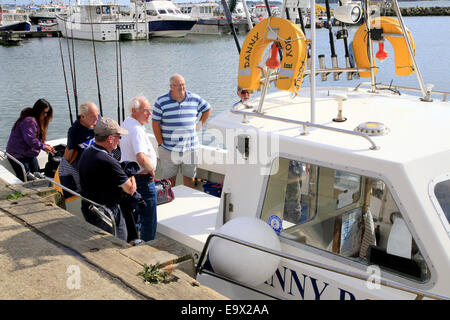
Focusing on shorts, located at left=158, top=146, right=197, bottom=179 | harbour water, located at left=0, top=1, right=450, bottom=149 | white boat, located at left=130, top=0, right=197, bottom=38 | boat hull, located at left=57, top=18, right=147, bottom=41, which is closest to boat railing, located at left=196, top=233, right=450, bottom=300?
shorts, located at left=158, top=146, right=197, bottom=179

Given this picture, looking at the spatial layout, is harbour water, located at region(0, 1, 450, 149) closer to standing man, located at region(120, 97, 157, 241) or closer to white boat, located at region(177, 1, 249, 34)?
standing man, located at region(120, 97, 157, 241)

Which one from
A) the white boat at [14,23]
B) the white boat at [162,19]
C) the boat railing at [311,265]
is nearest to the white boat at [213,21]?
the white boat at [162,19]

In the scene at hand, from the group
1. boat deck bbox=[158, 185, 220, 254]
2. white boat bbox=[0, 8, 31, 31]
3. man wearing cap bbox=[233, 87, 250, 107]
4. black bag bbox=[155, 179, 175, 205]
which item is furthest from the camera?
white boat bbox=[0, 8, 31, 31]

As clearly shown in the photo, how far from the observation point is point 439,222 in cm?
267

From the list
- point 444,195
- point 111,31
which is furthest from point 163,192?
point 111,31

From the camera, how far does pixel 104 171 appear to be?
3.63 m

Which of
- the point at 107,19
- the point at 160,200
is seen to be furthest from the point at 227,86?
the point at 107,19

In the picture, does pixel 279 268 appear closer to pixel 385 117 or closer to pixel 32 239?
pixel 385 117

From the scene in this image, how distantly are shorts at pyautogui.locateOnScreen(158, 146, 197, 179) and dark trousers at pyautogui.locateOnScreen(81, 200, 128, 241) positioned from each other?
145cm

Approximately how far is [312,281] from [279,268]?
0.28 m

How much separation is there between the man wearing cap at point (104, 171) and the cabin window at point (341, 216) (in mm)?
1170

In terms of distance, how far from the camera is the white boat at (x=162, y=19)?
48438mm

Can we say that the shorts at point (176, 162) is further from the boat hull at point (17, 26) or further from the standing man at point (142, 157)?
the boat hull at point (17, 26)

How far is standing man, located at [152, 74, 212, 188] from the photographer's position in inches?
208
